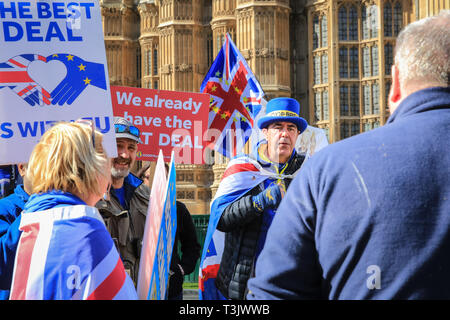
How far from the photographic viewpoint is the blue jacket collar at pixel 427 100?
144cm

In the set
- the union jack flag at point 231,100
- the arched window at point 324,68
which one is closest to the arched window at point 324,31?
the arched window at point 324,68

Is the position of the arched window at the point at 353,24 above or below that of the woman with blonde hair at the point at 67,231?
above

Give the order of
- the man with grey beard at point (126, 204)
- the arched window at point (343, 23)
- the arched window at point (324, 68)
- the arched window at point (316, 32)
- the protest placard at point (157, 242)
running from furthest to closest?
1. the arched window at point (316, 32)
2. the arched window at point (324, 68)
3. the arched window at point (343, 23)
4. the man with grey beard at point (126, 204)
5. the protest placard at point (157, 242)

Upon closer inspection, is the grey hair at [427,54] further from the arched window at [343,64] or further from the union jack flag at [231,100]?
the arched window at [343,64]

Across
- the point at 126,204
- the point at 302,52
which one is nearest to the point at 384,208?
the point at 126,204

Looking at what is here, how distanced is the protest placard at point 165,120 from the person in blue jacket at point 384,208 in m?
3.94

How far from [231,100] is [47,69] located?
2.52 meters

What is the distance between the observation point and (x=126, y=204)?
3.32m

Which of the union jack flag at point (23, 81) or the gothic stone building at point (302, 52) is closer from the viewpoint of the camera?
the union jack flag at point (23, 81)

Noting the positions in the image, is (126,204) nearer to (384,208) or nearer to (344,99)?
(384,208)

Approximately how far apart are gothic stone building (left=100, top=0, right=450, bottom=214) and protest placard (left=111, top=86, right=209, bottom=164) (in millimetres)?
16230

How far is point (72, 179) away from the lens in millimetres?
1820

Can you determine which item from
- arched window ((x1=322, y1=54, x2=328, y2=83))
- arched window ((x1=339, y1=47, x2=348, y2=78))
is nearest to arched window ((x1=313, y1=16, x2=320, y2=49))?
arched window ((x1=322, y1=54, x2=328, y2=83))
